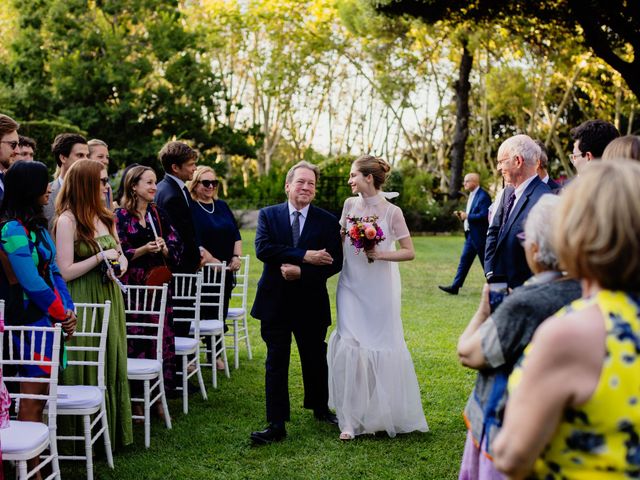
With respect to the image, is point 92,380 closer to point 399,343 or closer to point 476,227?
point 399,343

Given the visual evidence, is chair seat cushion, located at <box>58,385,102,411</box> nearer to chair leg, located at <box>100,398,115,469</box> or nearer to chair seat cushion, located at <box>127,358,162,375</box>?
chair leg, located at <box>100,398,115,469</box>

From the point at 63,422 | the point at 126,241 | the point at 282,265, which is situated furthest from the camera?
the point at 126,241

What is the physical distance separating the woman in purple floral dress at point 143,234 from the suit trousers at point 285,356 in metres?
1.04

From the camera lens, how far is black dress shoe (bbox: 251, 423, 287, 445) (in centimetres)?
577

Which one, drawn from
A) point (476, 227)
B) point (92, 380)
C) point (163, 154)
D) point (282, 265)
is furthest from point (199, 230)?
point (476, 227)

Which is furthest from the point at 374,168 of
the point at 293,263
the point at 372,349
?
the point at 372,349

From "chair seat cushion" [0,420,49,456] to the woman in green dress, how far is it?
3.77 ft

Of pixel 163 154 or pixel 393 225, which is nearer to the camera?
pixel 393 225

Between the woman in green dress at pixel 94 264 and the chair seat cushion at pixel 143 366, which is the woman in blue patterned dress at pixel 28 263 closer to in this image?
the woman in green dress at pixel 94 264

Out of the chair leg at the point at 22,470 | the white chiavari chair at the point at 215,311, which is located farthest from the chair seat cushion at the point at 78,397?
the white chiavari chair at the point at 215,311

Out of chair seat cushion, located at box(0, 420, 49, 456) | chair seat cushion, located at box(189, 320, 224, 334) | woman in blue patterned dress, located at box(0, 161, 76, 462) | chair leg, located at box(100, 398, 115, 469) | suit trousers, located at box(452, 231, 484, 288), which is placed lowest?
chair leg, located at box(100, 398, 115, 469)

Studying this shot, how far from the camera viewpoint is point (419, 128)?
43.5m

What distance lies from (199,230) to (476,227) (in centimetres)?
663

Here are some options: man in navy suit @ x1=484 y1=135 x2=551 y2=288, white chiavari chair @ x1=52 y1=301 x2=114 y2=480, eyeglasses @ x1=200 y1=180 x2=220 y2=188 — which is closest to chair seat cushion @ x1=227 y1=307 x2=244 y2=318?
eyeglasses @ x1=200 y1=180 x2=220 y2=188
